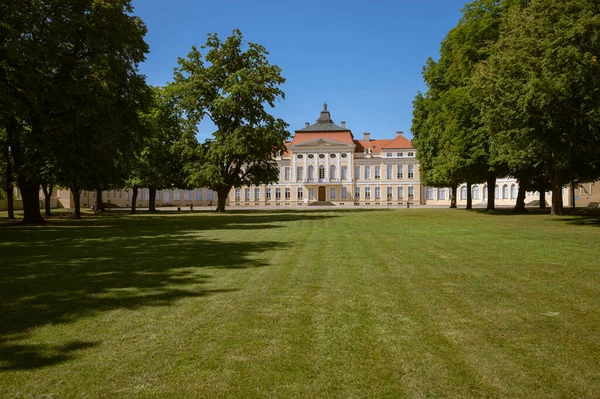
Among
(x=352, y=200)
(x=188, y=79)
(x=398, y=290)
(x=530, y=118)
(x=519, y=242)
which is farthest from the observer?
(x=352, y=200)

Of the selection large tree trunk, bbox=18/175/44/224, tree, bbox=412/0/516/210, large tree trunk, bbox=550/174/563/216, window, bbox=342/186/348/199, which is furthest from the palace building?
large tree trunk, bbox=18/175/44/224

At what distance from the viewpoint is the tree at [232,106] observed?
115 ft

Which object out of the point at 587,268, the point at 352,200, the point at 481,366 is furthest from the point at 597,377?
the point at 352,200

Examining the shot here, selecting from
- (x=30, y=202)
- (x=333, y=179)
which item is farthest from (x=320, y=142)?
(x=30, y=202)

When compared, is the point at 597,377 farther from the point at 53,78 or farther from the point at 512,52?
the point at 53,78

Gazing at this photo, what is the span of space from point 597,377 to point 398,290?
3.23 m

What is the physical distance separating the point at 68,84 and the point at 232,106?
1645cm

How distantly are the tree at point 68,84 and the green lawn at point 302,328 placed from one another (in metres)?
10.5

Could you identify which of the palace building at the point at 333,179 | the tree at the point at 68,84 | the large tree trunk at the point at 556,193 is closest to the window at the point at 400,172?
the palace building at the point at 333,179

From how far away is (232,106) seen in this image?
34562 millimetres

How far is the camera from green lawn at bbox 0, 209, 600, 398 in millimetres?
3480

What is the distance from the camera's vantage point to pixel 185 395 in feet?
10.9

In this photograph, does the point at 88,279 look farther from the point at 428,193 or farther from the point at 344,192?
the point at 428,193

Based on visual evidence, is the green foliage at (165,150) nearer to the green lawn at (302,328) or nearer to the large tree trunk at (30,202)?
the large tree trunk at (30,202)
